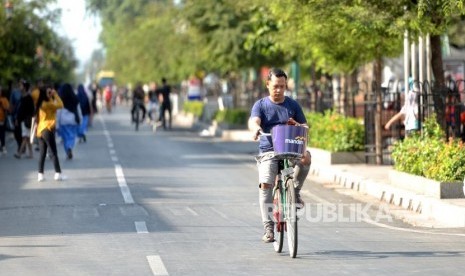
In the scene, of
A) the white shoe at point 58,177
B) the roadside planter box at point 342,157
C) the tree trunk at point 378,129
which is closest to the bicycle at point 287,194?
the white shoe at point 58,177

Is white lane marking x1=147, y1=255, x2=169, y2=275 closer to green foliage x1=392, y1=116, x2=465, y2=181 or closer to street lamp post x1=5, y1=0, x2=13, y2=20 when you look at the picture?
green foliage x1=392, y1=116, x2=465, y2=181

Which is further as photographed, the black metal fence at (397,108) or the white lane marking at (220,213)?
the black metal fence at (397,108)

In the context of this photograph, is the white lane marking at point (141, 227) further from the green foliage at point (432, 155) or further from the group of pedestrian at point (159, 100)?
the group of pedestrian at point (159, 100)

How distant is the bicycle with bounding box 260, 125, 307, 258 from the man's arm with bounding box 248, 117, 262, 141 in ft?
0.18

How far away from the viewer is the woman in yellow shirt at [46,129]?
23391mm

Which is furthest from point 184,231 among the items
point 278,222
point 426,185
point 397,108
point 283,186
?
point 397,108

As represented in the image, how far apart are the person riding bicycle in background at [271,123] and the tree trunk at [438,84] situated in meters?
9.21

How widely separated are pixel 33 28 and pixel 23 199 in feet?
91.6

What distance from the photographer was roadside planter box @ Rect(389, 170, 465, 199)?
58.0 ft

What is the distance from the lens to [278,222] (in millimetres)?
13117

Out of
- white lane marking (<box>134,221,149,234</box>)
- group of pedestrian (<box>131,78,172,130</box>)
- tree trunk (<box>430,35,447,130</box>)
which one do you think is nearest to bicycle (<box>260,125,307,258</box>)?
white lane marking (<box>134,221,149,234</box>)

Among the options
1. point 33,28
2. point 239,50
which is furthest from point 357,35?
point 33,28

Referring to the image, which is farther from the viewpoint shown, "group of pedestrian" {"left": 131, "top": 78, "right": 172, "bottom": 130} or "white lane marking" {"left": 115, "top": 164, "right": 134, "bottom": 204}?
"group of pedestrian" {"left": 131, "top": 78, "right": 172, "bottom": 130}

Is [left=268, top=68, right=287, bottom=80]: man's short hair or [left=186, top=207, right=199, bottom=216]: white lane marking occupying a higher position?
[left=268, top=68, right=287, bottom=80]: man's short hair
